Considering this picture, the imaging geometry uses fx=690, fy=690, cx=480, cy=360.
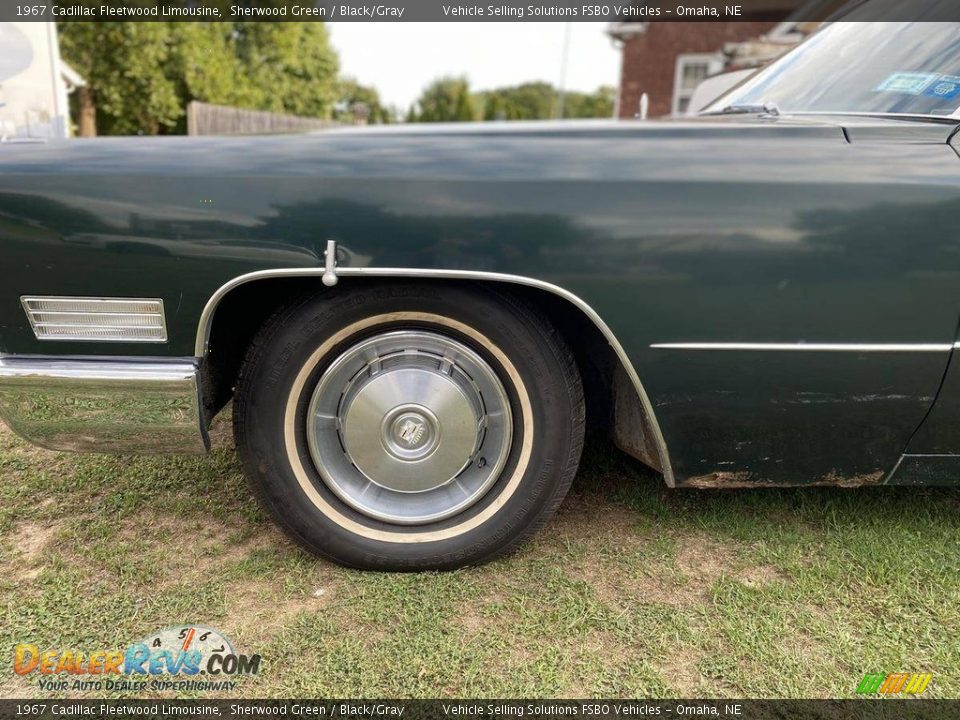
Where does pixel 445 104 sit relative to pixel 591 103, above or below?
below

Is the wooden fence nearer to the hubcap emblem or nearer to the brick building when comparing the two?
the brick building

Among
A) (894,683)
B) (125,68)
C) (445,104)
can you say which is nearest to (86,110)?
(125,68)

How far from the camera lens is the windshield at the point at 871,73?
6.48 feet

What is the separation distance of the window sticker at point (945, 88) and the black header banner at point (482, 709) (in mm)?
1564

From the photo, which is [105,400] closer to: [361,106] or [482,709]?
[482,709]

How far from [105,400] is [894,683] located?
2.07 meters

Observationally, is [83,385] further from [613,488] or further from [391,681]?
[613,488]

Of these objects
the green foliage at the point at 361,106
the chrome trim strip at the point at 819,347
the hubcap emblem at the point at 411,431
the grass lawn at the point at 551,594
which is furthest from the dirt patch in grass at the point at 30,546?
the green foliage at the point at 361,106

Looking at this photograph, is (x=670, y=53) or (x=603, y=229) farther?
(x=670, y=53)

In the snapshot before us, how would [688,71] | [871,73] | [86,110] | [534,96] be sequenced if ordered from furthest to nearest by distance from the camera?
[534,96]
[86,110]
[688,71]
[871,73]

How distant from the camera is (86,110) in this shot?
→ 16453 millimetres

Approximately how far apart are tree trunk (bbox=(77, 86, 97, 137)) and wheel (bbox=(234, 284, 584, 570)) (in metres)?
17.3

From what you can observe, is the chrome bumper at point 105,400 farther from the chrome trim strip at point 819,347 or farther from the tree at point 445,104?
the tree at point 445,104

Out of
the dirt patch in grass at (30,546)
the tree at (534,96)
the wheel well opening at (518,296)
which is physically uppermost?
the tree at (534,96)
